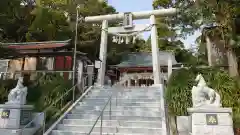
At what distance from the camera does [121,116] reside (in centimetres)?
778

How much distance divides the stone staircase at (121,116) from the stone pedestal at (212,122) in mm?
1072

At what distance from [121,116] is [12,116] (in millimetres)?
3589

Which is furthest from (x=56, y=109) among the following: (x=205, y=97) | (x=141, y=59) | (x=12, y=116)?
(x=141, y=59)

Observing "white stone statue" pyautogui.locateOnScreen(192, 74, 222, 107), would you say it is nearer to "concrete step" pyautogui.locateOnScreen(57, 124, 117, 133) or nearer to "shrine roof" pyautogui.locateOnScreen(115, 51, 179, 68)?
"concrete step" pyautogui.locateOnScreen(57, 124, 117, 133)

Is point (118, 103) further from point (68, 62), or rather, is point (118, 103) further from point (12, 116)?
point (68, 62)

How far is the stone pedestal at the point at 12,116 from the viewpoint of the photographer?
720cm

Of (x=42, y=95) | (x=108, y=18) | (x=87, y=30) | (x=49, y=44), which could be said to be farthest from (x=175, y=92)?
(x=87, y=30)

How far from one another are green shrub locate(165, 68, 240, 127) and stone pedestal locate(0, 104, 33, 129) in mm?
5057

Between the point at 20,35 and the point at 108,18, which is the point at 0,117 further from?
the point at 20,35

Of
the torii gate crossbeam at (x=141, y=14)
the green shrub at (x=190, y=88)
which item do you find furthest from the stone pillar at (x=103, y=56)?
the green shrub at (x=190, y=88)

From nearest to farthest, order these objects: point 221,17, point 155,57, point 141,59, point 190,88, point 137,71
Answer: point 190,88 → point 221,17 → point 155,57 → point 137,71 → point 141,59

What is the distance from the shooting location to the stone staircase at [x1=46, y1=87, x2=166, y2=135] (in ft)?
22.8

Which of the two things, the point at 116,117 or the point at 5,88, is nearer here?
the point at 116,117

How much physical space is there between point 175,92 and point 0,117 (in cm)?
613
